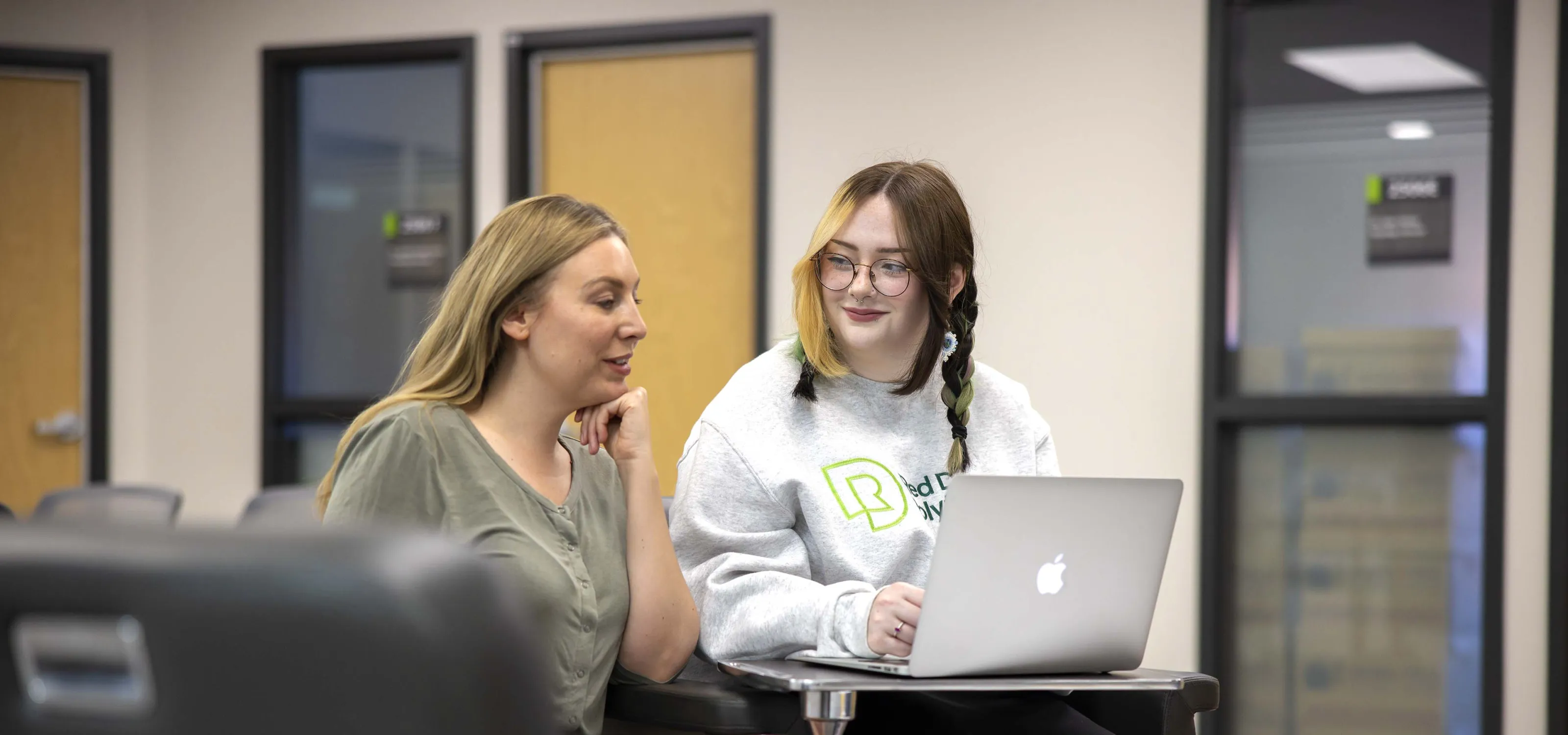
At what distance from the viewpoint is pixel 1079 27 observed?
4125 millimetres

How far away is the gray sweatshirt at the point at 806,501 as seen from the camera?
1.83 metres

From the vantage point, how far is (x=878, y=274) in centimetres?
203

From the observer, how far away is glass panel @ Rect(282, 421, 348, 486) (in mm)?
4922

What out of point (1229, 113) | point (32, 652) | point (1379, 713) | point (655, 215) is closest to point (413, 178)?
point (655, 215)

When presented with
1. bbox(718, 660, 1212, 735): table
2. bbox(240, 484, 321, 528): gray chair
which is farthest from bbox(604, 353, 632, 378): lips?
bbox(240, 484, 321, 528): gray chair

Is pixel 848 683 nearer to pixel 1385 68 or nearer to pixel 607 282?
pixel 607 282

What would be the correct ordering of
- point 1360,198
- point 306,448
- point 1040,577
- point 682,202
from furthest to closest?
point 306,448
point 682,202
point 1360,198
point 1040,577

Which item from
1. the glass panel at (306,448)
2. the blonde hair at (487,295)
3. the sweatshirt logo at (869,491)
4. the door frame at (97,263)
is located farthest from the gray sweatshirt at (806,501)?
the door frame at (97,263)

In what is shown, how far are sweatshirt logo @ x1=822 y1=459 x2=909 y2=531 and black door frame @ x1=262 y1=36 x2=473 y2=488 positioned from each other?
10.0 ft

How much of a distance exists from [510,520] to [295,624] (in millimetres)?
1281

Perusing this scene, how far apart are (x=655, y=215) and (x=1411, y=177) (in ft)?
7.27

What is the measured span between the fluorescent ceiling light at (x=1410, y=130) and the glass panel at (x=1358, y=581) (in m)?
0.79

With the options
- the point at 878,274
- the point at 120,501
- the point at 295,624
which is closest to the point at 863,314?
the point at 878,274

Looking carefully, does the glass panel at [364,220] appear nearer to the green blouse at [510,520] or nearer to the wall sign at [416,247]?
the wall sign at [416,247]
